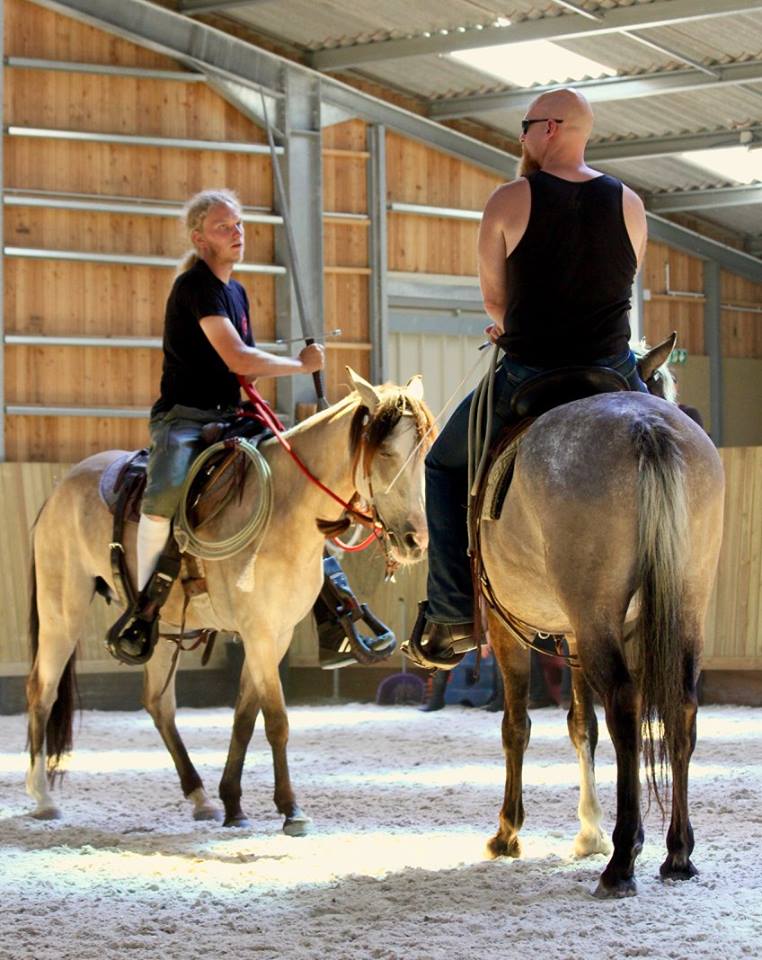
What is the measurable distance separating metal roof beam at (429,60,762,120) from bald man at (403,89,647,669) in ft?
26.7

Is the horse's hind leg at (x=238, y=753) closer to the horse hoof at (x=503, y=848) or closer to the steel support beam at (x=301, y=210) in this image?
the horse hoof at (x=503, y=848)

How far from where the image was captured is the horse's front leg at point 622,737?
390cm

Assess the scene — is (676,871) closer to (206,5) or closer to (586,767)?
(586,767)

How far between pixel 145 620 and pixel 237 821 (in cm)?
93

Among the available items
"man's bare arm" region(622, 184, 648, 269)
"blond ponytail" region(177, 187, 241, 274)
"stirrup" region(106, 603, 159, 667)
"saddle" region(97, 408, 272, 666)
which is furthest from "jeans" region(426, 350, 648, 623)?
"blond ponytail" region(177, 187, 241, 274)

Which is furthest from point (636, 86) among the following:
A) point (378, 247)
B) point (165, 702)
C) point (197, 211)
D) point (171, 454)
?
point (165, 702)

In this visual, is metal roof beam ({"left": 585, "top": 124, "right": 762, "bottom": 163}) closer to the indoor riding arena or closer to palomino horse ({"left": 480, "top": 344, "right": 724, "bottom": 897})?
the indoor riding arena

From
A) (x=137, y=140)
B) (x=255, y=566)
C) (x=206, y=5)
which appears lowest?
(x=255, y=566)

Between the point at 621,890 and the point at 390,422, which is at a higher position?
the point at 390,422

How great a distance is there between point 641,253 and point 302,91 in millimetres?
9958

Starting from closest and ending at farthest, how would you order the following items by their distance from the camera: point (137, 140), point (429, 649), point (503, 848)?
1. point (503, 848)
2. point (429, 649)
3. point (137, 140)

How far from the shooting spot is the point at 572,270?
4.45 metres

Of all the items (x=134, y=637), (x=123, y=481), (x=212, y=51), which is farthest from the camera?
(x=212, y=51)

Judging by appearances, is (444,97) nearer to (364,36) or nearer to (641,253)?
(364,36)
